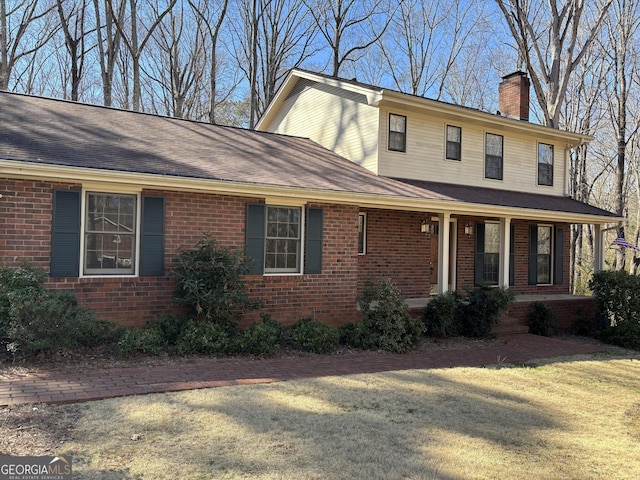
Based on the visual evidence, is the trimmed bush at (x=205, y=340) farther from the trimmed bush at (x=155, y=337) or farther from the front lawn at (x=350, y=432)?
the front lawn at (x=350, y=432)

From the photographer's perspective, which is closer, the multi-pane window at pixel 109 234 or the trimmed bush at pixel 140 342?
the trimmed bush at pixel 140 342

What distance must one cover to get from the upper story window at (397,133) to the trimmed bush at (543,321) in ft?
16.8

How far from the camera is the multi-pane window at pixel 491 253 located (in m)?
14.0

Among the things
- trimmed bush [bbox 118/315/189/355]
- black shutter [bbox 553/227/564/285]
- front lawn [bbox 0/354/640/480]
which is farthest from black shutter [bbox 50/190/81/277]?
black shutter [bbox 553/227/564/285]

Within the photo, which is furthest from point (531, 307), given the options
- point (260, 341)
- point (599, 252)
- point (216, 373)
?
point (216, 373)

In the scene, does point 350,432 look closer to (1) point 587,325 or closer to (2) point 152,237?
(2) point 152,237

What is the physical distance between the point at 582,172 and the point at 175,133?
22566 mm

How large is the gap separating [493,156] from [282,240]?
7406mm

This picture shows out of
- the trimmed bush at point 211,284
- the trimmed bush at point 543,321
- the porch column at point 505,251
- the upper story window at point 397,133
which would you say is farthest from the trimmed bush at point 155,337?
the trimmed bush at point 543,321

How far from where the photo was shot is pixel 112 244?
26.6 ft

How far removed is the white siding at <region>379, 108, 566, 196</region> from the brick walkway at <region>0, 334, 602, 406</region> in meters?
5.01

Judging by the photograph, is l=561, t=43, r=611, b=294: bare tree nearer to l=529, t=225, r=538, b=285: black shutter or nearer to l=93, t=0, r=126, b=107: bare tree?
l=529, t=225, r=538, b=285: black shutter

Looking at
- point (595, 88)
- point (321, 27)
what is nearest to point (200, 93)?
point (321, 27)

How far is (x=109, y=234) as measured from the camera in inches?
316
